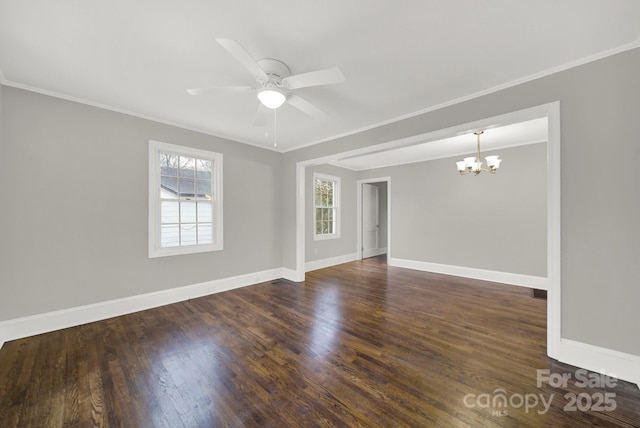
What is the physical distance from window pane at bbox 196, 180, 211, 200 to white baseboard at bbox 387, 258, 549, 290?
4.51 meters

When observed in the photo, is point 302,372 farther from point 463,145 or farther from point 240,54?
point 463,145

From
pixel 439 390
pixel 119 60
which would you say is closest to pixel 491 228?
pixel 439 390

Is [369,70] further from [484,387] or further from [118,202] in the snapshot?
[118,202]

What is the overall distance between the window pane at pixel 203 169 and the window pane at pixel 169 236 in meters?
0.91

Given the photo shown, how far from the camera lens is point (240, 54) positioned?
5.12 ft

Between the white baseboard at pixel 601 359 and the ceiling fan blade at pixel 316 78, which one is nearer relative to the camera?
the ceiling fan blade at pixel 316 78

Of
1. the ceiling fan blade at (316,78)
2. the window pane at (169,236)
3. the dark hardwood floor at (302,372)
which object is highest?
the ceiling fan blade at (316,78)

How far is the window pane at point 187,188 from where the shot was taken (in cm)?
377

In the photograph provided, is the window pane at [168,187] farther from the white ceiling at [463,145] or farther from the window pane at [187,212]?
the white ceiling at [463,145]

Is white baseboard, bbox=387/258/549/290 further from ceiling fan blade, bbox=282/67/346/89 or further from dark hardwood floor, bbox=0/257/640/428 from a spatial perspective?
ceiling fan blade, bbox=282/67/346/89

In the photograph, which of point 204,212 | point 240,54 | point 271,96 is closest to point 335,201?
point 204,212

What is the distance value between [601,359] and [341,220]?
4.87 meters

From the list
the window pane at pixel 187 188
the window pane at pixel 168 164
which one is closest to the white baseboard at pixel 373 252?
the window pane at pixel 187 188

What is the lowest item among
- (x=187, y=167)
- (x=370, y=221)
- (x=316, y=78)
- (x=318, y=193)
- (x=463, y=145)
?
(x=370, y=221)
